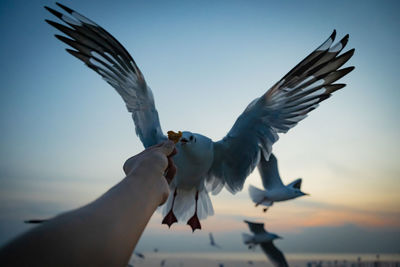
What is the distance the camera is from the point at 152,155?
2.28 ft

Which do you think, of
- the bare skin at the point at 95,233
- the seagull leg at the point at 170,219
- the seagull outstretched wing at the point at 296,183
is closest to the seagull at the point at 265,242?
the seagull outstretched wing at the point at 296,183

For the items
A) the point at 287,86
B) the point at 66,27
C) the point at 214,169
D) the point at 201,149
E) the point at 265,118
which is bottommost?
the point at 214,169

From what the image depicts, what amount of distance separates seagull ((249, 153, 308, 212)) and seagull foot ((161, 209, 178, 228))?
319 centimetres

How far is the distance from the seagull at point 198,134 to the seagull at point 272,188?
116 inches

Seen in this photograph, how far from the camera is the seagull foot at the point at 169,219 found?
11.1 feet

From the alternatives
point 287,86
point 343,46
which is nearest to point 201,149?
point 287,86

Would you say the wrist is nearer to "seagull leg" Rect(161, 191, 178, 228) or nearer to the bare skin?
the bare skin

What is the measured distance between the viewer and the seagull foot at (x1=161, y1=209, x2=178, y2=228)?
3377 mm

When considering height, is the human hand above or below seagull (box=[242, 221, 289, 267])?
A: above

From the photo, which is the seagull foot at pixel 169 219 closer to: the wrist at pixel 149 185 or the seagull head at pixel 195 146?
the seagull head at pixel 195 146

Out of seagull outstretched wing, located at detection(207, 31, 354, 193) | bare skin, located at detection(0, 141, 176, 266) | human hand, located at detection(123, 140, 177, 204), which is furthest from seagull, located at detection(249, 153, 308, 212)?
bare skin, located at detection(0, 141, 176, 266)

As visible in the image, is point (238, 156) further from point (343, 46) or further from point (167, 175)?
point (167, 175)

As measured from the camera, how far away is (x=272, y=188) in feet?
21.6

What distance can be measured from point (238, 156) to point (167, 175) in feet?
8.85
